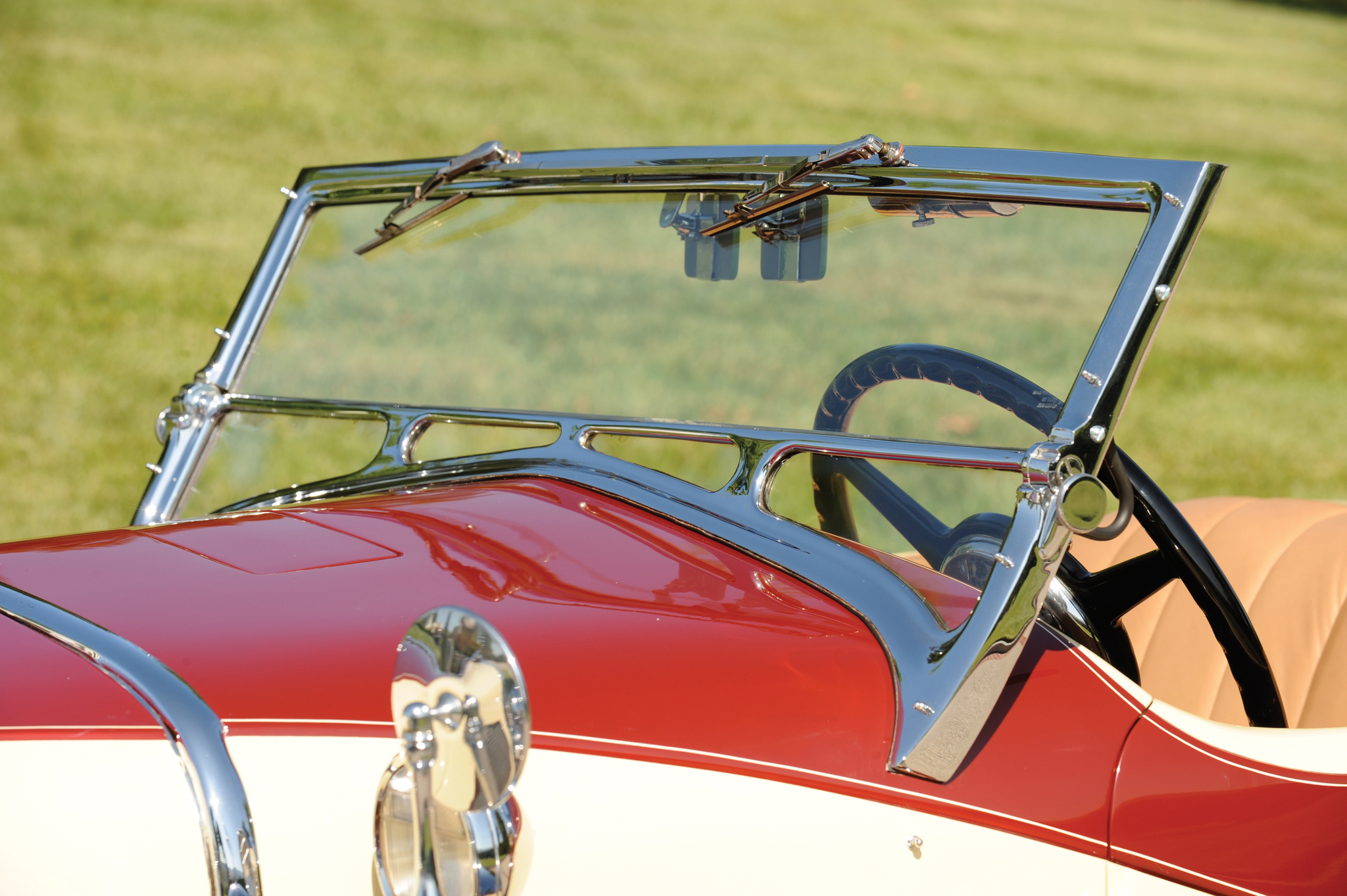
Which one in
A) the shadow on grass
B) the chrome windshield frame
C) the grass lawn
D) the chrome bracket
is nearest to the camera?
the chrome windshield frame

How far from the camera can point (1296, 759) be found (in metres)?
1.14

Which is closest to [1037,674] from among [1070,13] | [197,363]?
[197,363]

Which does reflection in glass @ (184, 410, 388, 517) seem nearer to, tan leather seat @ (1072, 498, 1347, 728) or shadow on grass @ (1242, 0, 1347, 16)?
tan leather seat @ (1072, 498, 1347, 728)

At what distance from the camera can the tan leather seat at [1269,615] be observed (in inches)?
75.9

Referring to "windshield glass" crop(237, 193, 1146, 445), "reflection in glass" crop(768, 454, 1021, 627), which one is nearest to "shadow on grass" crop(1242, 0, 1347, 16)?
"windshield glass" crop(237, 193, 1146, 445)

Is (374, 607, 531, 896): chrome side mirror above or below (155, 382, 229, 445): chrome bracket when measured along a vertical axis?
below

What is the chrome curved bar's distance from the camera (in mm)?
991

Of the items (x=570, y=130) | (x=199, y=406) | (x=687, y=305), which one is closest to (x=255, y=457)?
(x=199, y=406)

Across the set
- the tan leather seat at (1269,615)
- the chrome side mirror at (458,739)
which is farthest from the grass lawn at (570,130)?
the chrome side mirror at (458,739)

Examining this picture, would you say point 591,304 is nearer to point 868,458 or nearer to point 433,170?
point 433,170

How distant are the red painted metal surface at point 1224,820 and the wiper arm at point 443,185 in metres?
1.20

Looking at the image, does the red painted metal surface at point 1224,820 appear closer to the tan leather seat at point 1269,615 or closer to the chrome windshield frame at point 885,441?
the chrome windshield frame at point 885,441

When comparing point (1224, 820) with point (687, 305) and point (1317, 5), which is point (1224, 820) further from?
point (1317, 5)

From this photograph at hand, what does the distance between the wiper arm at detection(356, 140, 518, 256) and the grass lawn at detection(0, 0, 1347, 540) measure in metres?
2.96
